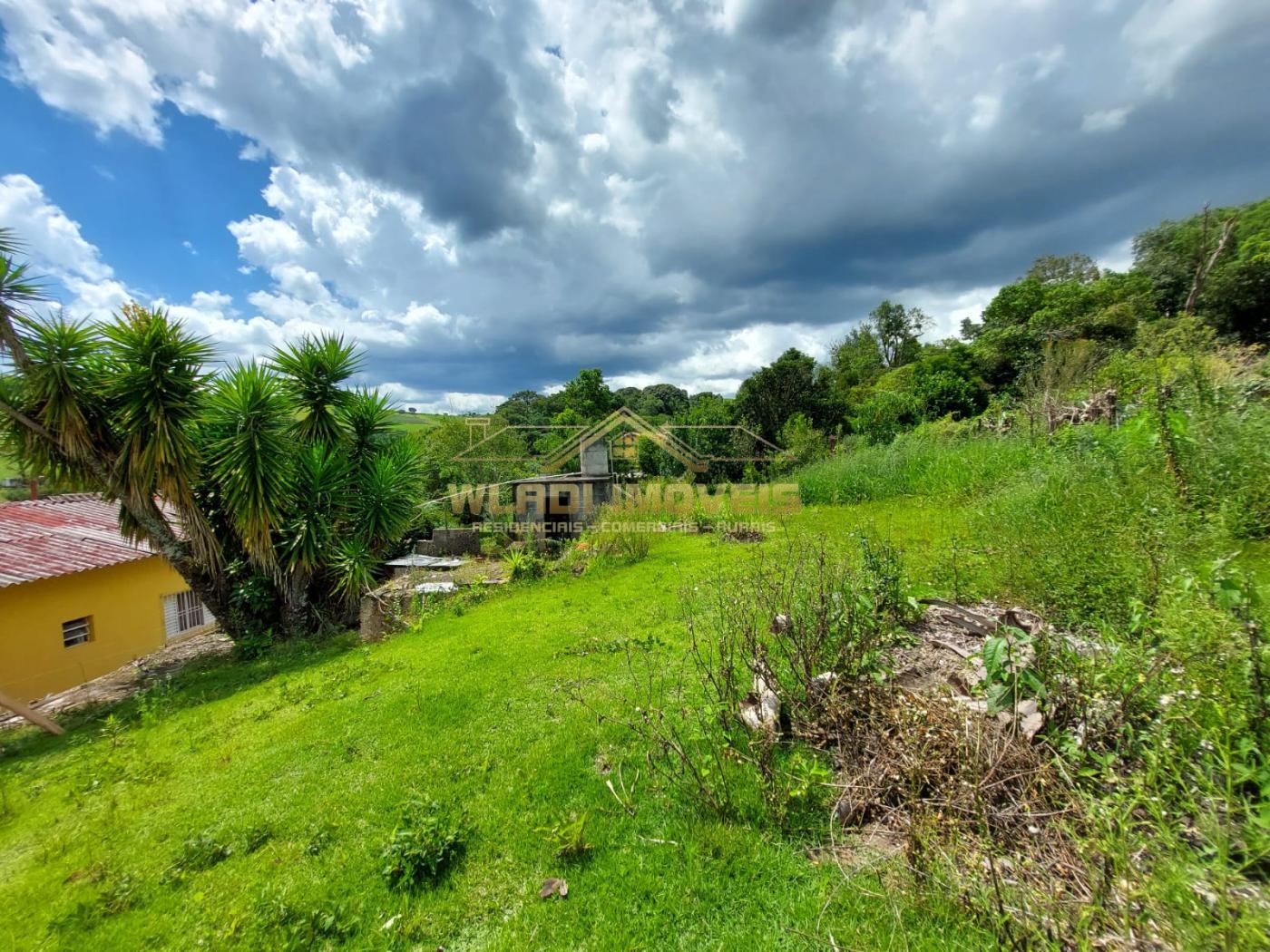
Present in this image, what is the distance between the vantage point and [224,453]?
656 centimetres

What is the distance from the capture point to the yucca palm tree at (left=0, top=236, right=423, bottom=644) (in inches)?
225

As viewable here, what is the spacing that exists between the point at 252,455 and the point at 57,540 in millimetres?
6705

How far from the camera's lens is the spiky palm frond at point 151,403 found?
584 centimetres

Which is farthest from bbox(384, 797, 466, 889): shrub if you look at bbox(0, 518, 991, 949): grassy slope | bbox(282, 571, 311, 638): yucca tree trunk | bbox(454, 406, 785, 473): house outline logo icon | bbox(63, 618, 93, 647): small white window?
bbox(454, 406, 785, 473): house outline logo icon

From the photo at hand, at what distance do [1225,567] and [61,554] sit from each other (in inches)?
578

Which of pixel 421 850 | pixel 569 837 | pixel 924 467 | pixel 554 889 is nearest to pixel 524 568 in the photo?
pixel 421 850

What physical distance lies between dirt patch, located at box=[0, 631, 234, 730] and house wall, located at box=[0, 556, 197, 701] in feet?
1.45

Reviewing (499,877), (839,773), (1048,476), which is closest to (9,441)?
(499,877)

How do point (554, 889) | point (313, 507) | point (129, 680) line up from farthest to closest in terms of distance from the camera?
point (313, 507) → point (129, 680) → point (554, 889)

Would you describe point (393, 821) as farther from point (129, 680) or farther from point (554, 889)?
point (129, 680)

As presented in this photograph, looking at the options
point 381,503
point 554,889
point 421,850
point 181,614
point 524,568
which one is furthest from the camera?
point 181,614

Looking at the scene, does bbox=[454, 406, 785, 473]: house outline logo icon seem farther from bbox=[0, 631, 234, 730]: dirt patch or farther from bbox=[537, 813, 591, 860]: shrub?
bbox=[537, 813, 591, 860]: shrub

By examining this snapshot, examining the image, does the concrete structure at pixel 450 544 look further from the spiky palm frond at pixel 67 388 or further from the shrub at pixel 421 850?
the shrub at pixel 421 850

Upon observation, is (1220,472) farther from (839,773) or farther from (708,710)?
(708,710)
